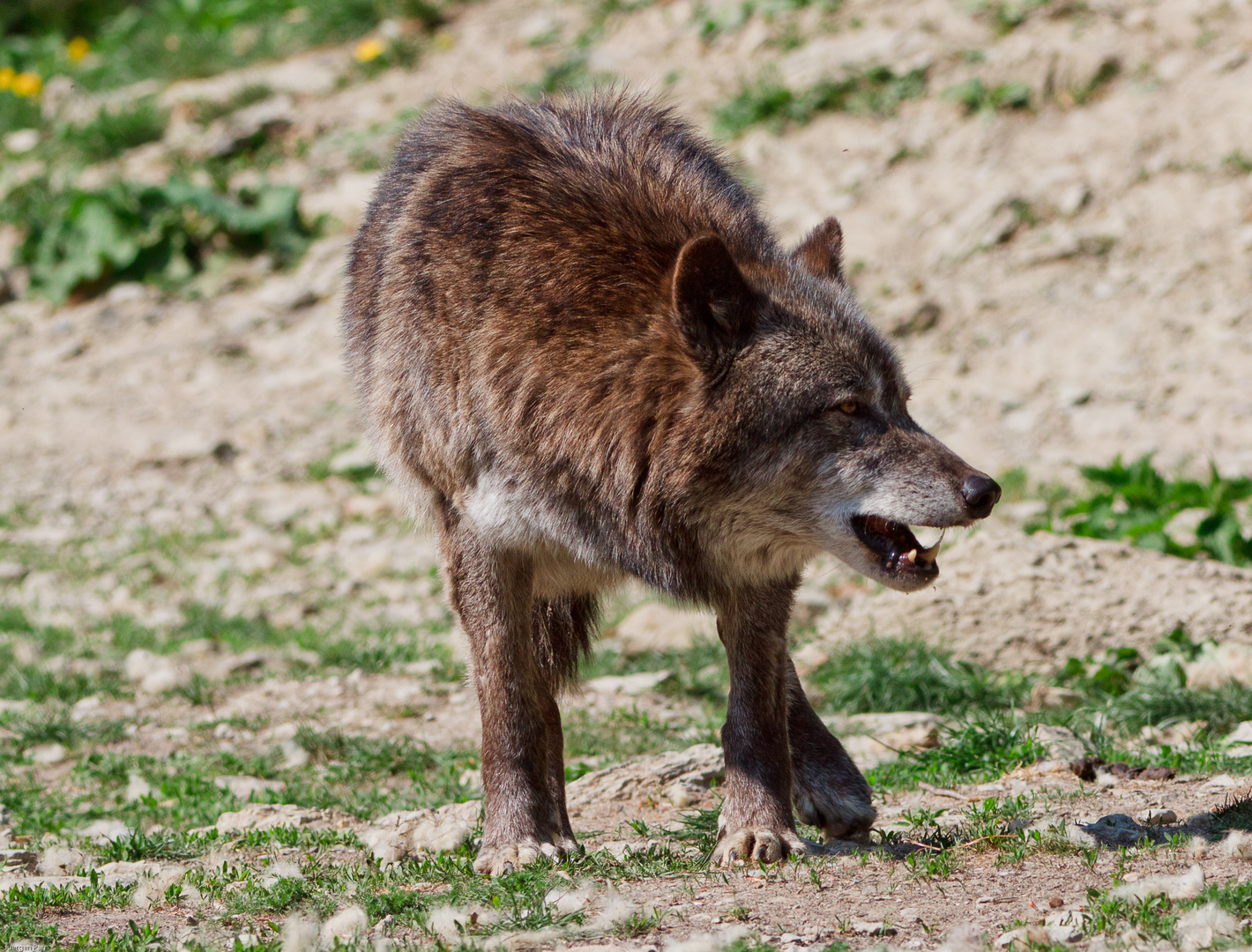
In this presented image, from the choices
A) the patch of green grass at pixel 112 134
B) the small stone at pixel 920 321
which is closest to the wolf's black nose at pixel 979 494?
the small stone at pixel 920 321

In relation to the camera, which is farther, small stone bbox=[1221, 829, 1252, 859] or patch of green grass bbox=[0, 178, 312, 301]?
patch of green grass bbox=[0, 178, 312, 301]

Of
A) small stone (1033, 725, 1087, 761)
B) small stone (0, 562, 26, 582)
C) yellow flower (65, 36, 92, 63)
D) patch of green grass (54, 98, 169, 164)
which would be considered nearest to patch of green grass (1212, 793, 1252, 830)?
small stone (1033, 725, 1087, 761)

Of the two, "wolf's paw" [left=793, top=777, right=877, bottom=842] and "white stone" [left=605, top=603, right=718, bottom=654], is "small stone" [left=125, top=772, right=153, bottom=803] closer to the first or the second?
"white stone" [left=605, top=603, right=718, bottom=654]

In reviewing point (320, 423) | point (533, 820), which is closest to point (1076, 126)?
point (320, 423)

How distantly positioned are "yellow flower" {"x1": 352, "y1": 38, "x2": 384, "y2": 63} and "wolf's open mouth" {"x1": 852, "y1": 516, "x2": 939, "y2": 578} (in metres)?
10.6

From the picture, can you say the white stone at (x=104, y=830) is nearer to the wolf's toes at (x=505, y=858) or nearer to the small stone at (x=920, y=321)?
the wolf's toes at (x=505, y=858)

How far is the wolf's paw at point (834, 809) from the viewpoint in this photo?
4234 mm

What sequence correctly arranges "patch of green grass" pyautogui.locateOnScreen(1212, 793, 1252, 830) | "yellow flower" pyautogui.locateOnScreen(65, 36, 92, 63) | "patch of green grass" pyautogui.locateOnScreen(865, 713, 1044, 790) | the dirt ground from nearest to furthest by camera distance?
"patch of green grass" pyautogui.locateOnScreen(1212, 793, 1252, 830) < "patch of green grass" pyautogui.locateOnScreen(865, 713, 1044, 790) < the dirt ground < "yellow flower" pyautogui.locateOnScreen(65, 36, 92, 63)

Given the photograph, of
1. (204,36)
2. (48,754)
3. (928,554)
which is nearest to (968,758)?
(928,554)

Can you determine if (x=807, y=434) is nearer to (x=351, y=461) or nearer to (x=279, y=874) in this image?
(x=279, y=874)

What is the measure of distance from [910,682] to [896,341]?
3924mm

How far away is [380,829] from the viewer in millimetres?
4527

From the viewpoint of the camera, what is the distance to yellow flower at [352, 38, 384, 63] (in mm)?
13195

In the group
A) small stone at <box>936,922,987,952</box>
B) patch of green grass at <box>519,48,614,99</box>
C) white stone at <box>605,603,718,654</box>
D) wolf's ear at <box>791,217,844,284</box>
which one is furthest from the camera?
patch of green grass at <box>519,48,614,99</box>
